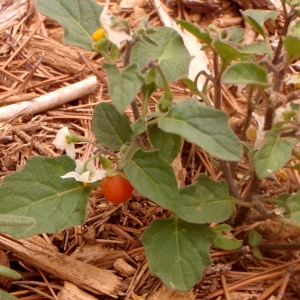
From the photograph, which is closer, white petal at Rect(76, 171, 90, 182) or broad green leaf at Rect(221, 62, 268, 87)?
broad green leaf at Rect(221, 62, 268, 87)

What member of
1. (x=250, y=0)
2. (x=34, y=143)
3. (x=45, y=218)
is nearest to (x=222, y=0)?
(x=250, y=0)

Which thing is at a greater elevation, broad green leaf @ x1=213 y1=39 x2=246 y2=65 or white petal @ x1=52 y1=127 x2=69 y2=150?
broad green leaf @ x1=213 y1=39 x2=246 y2=65

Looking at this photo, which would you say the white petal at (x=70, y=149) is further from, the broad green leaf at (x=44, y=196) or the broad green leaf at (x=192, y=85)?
the broad green leaf at (x=192, y=85)

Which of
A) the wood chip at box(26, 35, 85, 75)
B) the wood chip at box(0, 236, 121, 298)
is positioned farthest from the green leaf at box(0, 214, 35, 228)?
the wood chip at box(26, 35, 85, 75)

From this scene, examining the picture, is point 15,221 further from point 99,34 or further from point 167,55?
point 167,55

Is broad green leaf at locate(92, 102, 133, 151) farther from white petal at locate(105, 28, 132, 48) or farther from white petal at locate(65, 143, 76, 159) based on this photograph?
white petal at locate(105, 28, 132, 48)

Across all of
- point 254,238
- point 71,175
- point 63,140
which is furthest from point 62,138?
point 254,238

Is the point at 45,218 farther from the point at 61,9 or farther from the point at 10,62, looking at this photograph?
the point at 10,62
